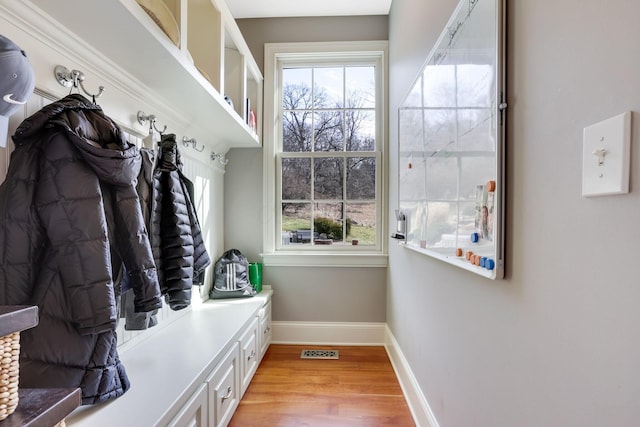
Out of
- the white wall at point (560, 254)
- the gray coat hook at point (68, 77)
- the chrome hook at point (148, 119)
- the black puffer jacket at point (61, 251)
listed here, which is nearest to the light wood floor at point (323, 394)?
the white wall at point (560, 254)

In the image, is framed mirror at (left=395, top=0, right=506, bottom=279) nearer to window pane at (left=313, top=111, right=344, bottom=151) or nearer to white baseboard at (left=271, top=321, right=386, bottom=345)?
window pane at (left=313, top=111, right=344, bottom=151)

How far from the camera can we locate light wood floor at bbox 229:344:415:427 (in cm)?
170

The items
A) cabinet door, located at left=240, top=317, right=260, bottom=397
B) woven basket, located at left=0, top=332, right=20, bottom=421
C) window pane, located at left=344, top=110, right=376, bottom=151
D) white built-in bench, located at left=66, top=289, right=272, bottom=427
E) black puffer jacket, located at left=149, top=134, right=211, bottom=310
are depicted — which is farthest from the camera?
window pane, located at left=344, top=110, right=376, bottom=151

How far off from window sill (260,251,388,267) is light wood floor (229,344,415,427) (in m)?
0.71

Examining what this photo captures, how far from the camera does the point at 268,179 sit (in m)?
2.69

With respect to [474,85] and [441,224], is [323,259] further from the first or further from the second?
[474,85]

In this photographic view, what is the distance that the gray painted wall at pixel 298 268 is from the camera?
2660 mm

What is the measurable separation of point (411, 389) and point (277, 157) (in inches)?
79.2

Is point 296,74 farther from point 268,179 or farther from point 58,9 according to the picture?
point 58,9

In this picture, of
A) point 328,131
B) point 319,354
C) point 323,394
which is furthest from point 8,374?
point 328,131

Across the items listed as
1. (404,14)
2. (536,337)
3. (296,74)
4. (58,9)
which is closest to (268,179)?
(296,74)

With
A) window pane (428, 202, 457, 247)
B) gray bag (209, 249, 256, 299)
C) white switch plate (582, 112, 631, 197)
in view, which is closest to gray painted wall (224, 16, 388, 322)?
gray bag (209, 249, 256, 299)

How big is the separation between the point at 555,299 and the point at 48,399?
99 cm

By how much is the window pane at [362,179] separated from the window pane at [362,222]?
9 cm
